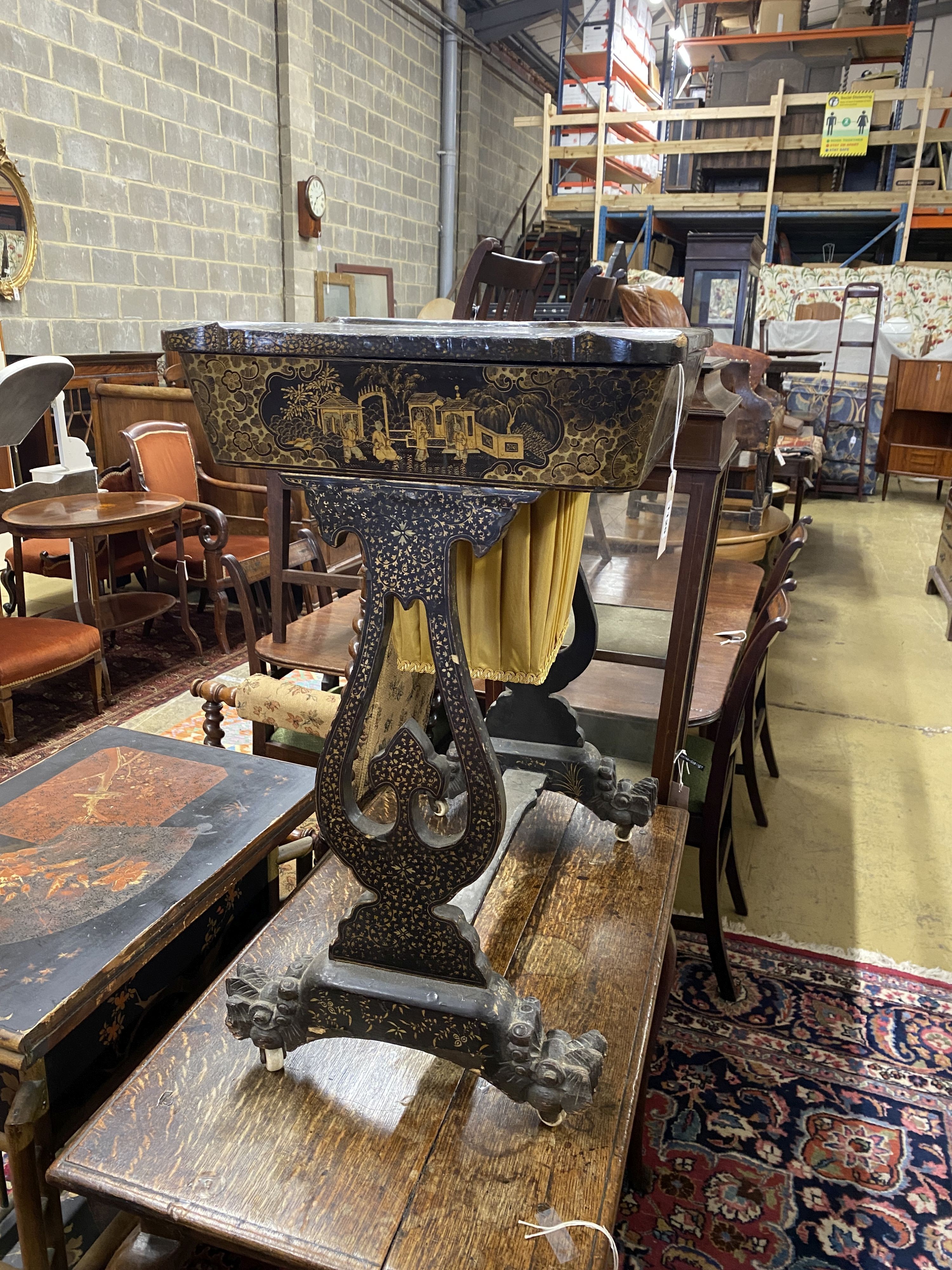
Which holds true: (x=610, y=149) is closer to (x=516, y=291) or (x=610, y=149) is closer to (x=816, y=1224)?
(x=516, y=291)

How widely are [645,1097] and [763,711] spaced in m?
1.63

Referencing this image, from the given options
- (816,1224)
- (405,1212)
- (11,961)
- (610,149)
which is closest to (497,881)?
(405,1212)

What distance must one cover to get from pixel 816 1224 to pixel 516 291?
199cm

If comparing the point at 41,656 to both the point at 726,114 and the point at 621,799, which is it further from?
the point at 726,114

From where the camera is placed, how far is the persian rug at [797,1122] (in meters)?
1.49

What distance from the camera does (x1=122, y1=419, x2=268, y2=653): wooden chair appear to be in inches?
168

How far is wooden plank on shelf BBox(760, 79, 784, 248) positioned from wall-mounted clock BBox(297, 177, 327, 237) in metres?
4.28

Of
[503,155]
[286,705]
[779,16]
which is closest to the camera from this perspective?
[286,705]

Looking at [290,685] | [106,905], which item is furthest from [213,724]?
[106,905]

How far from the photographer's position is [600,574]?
2658 mm

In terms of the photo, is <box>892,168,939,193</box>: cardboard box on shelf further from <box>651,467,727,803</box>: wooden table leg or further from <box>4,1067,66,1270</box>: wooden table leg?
<box>4,1067,66,1270</box>: wooden table leg

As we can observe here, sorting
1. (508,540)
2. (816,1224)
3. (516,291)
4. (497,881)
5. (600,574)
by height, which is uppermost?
(516,291)

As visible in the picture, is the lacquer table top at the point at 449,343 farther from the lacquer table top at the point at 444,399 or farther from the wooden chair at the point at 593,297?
the wooden chair at the point at 593,297

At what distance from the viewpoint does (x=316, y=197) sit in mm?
7594
